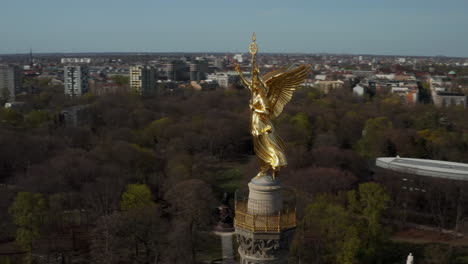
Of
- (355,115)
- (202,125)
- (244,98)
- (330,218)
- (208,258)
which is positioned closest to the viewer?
(330,218)

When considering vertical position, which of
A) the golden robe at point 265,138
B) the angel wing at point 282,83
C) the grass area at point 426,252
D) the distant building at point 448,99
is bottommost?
the grass area at point 426,252

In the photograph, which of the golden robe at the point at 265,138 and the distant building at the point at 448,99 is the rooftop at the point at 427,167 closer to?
the golden robe at the point at 265,138

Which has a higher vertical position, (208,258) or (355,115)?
(355,115)

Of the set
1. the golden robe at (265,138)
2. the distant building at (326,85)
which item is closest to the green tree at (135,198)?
the golden robe at (265,138)

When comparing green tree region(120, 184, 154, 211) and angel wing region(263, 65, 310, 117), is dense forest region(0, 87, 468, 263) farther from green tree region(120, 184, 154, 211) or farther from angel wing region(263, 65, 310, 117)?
angel wing region(263, 65, 310, 117)

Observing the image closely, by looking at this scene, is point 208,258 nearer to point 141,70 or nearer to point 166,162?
point 166,162

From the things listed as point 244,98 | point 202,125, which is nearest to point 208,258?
point 202,125

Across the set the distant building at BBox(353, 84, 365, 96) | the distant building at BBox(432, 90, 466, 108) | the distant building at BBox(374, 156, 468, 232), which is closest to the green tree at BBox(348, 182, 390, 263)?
the distant building at BBox(374, 156, 468, 232)
